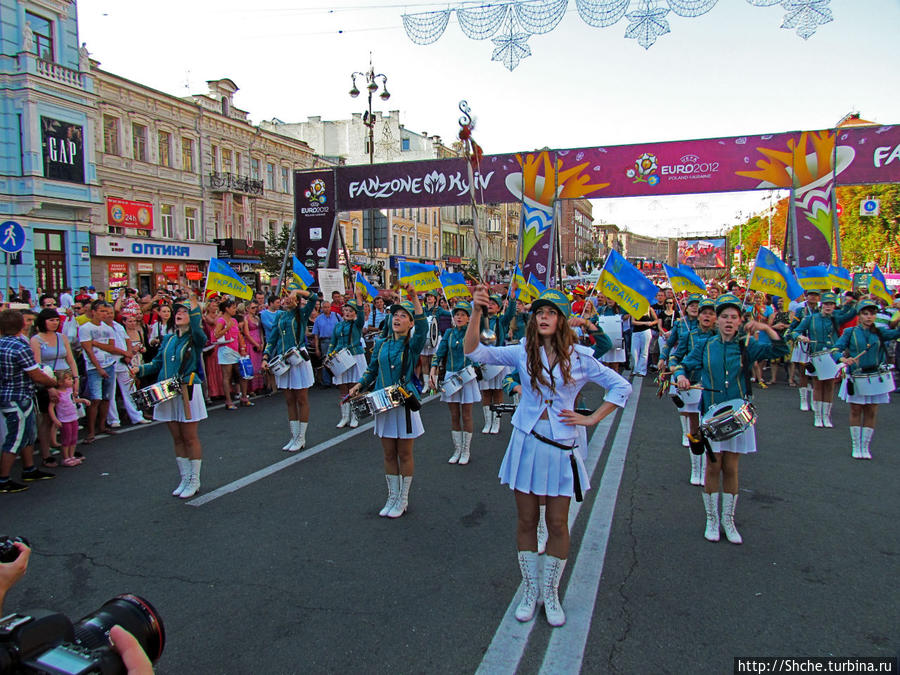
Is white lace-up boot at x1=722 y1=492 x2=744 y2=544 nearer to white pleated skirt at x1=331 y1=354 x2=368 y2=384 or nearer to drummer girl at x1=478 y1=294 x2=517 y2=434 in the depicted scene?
drummer girl at x1=478 y1=294 x2=517 y2=434

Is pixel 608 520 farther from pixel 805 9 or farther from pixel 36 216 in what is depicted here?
pixel 36 216

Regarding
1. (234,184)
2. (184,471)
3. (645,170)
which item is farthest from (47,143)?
(184,471)

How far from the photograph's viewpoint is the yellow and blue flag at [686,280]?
10460mm

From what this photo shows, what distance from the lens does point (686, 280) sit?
1057 centimetres

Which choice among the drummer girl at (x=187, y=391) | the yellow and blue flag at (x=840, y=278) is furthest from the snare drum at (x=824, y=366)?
the drummer girl at (x=187, y=391)

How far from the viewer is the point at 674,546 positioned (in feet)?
15.7

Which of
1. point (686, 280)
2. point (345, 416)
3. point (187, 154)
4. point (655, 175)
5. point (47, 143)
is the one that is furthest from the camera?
point (187, 154)

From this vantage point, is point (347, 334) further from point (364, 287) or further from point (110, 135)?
point (110, 135)

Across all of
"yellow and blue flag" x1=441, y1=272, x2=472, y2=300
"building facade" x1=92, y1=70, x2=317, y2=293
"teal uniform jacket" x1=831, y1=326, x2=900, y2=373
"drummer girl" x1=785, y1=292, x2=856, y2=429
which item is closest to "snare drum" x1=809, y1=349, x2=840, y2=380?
"drummer girl" x1=785, y1=292, x2=856, y2=429

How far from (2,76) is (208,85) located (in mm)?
14195

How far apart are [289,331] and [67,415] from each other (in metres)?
2.81

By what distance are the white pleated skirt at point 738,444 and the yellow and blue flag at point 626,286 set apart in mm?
1682

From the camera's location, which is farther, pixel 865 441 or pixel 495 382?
pixel 495 382

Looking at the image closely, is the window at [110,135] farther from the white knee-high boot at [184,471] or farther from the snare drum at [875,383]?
the snare drum at [875,383]
